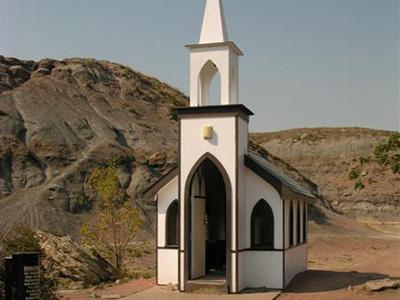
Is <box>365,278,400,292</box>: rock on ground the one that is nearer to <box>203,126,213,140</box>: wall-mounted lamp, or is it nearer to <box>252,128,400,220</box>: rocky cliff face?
<box>203,126,213,140</box>: wall-mounted lamp

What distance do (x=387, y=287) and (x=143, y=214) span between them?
3062 centimetres

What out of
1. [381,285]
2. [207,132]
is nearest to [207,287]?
[207,132]

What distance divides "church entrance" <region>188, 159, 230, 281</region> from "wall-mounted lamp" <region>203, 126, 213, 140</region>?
2.48 ft

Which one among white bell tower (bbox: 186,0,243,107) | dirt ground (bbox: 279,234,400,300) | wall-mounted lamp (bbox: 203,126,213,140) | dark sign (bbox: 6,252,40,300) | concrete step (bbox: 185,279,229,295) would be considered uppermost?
white bell tower (bbox: 186,0,243,107)

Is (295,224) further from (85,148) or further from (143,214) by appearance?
(85,148)

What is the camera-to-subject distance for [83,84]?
Answer: 225ft

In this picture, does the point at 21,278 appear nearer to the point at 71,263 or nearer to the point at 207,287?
the point at 207,287

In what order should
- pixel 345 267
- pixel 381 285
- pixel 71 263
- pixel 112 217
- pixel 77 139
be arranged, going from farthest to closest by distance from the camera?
pixel 77 139
pixel 345 267
pixel 112 217
pixel 71 263
pixel 381 285

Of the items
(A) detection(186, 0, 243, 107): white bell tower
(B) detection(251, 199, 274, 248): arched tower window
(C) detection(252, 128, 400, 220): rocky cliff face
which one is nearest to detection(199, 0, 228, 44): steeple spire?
(A) detection(186, 0, 243, 107): white bell tower

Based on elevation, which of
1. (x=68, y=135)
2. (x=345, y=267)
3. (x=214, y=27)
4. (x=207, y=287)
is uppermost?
(x=214, y=27)

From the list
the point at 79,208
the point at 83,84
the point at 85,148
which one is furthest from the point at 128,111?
the point at 79,208

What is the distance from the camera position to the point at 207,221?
75.6 feet

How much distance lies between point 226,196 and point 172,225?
259 cm

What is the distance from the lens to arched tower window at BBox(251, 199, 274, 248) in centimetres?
2112
